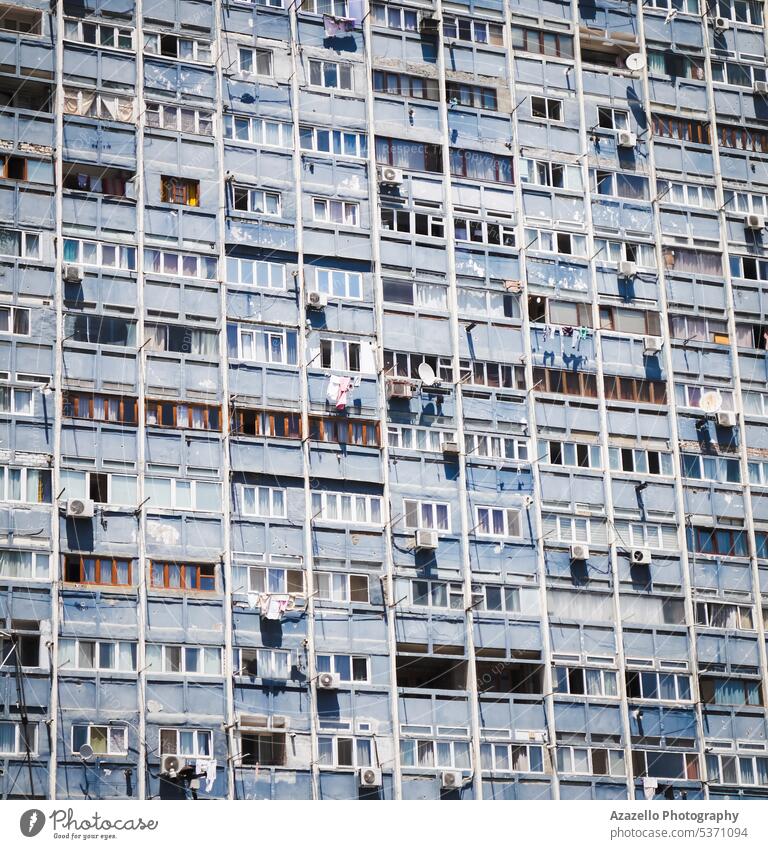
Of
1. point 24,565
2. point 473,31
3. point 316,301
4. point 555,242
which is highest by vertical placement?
point 473,31

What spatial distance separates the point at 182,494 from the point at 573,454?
43.8ft

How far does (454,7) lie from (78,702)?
2766 centimetres

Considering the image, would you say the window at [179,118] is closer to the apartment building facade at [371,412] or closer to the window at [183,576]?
the apartment building facade at [371,412]

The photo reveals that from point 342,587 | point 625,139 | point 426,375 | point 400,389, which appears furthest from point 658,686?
point 625,139

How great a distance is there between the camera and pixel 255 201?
64.4 metres

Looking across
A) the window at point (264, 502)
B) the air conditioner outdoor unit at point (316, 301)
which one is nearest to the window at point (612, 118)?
the air conditioner outdoor unit at point (316, 301)

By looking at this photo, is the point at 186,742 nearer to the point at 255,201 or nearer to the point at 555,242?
the point at 255,201

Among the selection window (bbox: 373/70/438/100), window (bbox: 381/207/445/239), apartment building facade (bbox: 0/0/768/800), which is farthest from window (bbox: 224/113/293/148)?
window (bbox: 381/207/445/239)

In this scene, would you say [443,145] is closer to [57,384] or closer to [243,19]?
[243,19]

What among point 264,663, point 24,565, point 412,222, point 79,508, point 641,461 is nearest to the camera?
point 24,565

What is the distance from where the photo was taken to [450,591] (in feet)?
205

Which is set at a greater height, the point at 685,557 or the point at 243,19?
the point at 243,19
